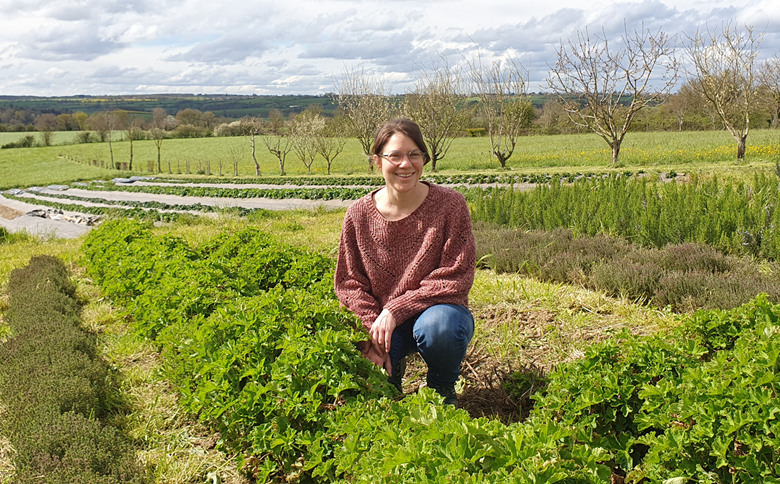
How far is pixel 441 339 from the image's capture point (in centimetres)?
267

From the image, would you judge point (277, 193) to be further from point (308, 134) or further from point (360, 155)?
point (360, 155)

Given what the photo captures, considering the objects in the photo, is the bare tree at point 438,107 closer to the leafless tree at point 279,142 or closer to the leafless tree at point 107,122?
the leafless tree at point 279,142

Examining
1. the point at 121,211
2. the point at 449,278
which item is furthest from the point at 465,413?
the point at 121,211

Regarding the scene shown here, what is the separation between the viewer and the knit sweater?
2.79 m

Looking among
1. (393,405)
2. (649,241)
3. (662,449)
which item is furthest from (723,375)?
(649,241)

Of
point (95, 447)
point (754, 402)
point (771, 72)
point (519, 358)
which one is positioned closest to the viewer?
point (754, 402)

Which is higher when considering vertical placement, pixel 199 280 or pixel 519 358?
pixel 199 280

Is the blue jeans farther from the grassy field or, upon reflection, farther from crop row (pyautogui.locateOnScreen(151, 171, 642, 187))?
the grassy field

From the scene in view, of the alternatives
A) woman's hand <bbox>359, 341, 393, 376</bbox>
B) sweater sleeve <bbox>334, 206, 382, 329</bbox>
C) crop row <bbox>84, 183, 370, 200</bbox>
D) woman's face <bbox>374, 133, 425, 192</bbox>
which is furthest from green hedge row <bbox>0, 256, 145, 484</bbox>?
crop row <bbox>84, 183, 370, 200</bbox>

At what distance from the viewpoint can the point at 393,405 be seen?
6.64ft

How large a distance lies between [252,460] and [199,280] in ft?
5.99

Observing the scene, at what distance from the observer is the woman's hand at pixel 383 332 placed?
8.85ft

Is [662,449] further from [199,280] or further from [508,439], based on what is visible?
[199,280]

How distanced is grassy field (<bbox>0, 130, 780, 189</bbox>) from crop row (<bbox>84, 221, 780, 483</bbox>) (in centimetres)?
1982
